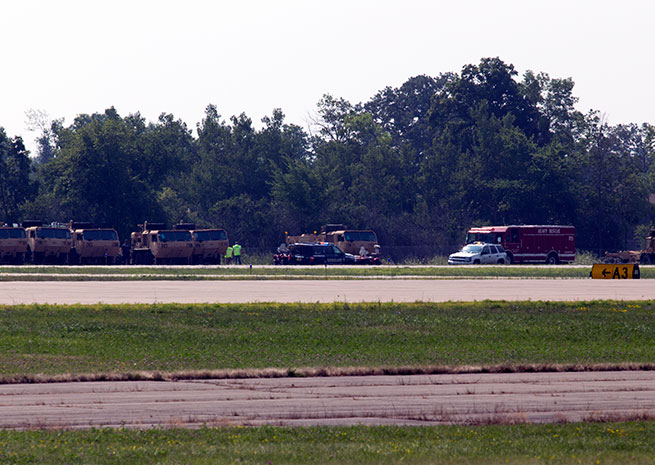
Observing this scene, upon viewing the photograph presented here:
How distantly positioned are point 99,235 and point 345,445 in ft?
200

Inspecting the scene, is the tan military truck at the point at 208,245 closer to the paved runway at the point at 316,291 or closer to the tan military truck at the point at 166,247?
the tan military truck at the point at 166,247

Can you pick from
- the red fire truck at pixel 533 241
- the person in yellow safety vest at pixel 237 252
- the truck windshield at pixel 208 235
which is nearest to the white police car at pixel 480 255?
the red fire truck at pixel 533 241

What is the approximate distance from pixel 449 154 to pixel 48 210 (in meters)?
39.3

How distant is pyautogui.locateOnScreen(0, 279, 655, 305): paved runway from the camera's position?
33.5 m

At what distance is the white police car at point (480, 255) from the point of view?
70.8m

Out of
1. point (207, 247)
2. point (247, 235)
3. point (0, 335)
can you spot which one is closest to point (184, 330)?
point (0, 335)

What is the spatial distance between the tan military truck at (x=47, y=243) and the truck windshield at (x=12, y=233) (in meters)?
0.66

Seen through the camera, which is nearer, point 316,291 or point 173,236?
point 316,291

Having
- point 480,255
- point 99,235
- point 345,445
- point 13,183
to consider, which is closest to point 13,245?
point 99,235

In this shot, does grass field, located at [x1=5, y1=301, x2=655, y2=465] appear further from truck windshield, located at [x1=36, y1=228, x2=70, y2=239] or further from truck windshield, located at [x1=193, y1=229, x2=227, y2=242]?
truck windshield, located at [x1=36, y1=228, x2=70, y2=239]

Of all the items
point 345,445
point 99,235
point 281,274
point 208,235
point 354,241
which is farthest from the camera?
point 354,241

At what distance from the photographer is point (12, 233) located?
2672 inches

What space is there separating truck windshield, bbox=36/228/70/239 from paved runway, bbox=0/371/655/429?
54.2m

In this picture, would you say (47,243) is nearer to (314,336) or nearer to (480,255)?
(480,255)
